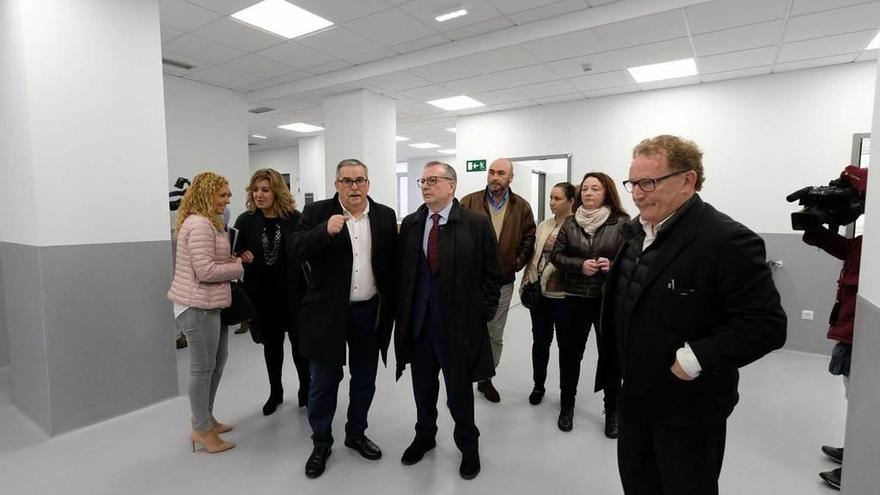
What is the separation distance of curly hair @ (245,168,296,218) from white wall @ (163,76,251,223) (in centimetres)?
330

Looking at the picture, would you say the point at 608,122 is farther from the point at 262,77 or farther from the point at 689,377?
the point at 689,377

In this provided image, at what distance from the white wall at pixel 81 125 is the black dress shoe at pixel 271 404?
134 cm

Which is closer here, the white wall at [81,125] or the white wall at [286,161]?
the white wall at [81,125]

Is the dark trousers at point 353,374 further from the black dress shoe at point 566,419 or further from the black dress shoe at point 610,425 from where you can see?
the black dress shoe at point 610,425

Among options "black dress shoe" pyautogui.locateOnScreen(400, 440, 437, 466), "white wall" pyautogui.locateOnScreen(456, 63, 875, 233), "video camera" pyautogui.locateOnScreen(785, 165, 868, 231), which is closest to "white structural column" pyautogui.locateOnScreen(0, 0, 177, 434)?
"black dress shoe" pyautogui.locateOnScreen(400, 440, 437, 466)

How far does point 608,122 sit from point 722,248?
5061 mm

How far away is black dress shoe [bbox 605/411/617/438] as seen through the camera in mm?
2645

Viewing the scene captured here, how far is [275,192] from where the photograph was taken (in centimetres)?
281

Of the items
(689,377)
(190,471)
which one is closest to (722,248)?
(689,377)

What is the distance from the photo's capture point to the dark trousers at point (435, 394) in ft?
7.14

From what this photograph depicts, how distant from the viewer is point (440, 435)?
2.65m

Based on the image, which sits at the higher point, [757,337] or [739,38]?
[739,38]

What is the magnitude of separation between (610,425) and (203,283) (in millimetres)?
2427

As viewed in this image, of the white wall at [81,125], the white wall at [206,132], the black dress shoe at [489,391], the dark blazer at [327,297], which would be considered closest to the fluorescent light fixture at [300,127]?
the white wall at [206,132]
